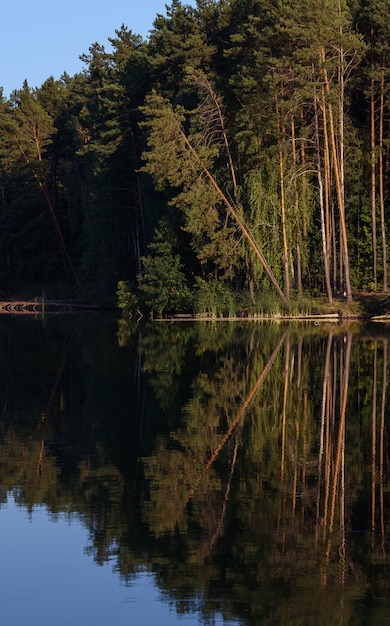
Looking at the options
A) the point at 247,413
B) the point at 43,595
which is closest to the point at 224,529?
the point at 43,595

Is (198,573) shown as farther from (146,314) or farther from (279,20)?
(146,314)

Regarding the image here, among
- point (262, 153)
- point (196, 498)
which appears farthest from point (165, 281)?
point (196, 498)

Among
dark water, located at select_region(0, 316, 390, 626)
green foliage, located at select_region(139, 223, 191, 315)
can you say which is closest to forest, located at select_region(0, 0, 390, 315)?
green foliage, located at select_region(139, 223, 191, 315)

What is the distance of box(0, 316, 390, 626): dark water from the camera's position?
8.39 m

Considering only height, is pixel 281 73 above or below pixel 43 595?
above

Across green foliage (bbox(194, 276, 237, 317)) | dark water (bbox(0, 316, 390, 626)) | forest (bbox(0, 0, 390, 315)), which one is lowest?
dark water (bbox(0, 316, 390, 626))

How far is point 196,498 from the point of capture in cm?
1155

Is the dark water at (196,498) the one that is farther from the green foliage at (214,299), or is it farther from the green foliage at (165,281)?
the green foliage at (165,281)

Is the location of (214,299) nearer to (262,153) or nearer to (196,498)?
(262,153)

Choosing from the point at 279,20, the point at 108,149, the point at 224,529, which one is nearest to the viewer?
the point at 224,529

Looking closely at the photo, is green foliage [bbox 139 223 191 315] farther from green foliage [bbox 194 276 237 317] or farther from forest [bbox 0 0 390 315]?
green foliage [bbox 194 276 237 317]

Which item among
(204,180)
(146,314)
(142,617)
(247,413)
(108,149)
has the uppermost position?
(108,149)

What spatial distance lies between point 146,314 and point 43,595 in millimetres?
47356

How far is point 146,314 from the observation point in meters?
55.9
